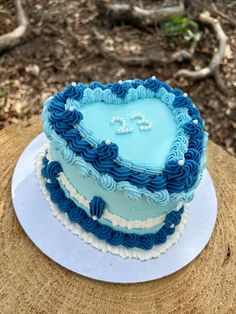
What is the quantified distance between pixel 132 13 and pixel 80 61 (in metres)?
0.88

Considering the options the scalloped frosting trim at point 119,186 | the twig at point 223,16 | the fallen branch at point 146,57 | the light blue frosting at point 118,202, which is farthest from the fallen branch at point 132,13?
the scalloped frosting trim at point 119,186

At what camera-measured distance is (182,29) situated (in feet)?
17.9

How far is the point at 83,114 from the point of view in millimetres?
2811

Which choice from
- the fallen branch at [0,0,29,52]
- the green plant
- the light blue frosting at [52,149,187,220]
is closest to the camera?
the light blue frosting at [52,149,187,220]

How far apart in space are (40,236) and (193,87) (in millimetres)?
2805

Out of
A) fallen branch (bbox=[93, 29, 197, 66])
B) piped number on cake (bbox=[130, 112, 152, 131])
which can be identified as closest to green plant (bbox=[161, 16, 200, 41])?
fallen branch (bbox=[93, 29, 197, 66])

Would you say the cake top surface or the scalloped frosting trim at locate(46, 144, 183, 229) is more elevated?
the cake top surface

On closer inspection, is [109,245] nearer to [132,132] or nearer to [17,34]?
[132,132]

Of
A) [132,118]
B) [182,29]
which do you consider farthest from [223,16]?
[132,118]

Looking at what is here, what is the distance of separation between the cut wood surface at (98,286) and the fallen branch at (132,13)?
9.70ft

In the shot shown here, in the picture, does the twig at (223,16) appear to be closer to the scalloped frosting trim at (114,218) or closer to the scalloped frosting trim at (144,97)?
the scalloped frosting trim at (144,97)

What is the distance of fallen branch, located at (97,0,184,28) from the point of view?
17.9 ft

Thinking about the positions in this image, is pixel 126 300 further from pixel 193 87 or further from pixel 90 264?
pixel 193 87

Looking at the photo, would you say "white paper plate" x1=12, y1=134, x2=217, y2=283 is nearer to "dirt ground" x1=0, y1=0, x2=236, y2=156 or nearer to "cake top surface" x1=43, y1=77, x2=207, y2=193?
"cake top surface" x1=43, y1=77, x2=207, y2=193
